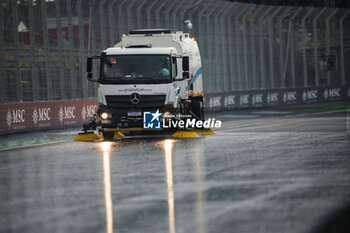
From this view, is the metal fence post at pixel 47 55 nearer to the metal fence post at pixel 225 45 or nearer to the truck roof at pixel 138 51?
the truck roof at pixel 138 51

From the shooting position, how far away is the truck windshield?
19703mm

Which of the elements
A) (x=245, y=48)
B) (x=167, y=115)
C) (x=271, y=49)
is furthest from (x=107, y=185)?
(x=271, y=49)

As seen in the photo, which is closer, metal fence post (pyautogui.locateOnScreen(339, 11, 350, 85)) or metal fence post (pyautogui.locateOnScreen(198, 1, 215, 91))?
metal fence post (pyautogui.locateOnScreen(198, 1, 215, 91))

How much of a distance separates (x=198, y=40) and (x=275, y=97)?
23.9ft

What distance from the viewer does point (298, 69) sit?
46219 mm

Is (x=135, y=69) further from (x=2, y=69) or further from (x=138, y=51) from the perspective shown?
(x=2, y=69)

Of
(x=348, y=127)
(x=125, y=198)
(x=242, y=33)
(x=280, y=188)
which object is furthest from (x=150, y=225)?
(x=242, y=33)

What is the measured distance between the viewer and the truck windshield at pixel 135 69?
19.7m

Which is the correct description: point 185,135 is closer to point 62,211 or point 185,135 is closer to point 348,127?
point 348,127

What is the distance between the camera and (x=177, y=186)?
405 inches

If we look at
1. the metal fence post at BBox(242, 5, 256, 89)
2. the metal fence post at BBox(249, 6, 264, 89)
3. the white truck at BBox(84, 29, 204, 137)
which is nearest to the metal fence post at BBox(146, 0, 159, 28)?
the metal fence post at BBox(242, 5, 256, 89)

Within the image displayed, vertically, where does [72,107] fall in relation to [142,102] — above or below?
below

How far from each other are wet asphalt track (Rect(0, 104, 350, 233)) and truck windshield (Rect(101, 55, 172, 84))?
84.0 inches

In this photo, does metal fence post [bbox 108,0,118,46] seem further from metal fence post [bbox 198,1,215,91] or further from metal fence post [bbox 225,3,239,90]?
metal fence post [bbox 225,3,239,90]
